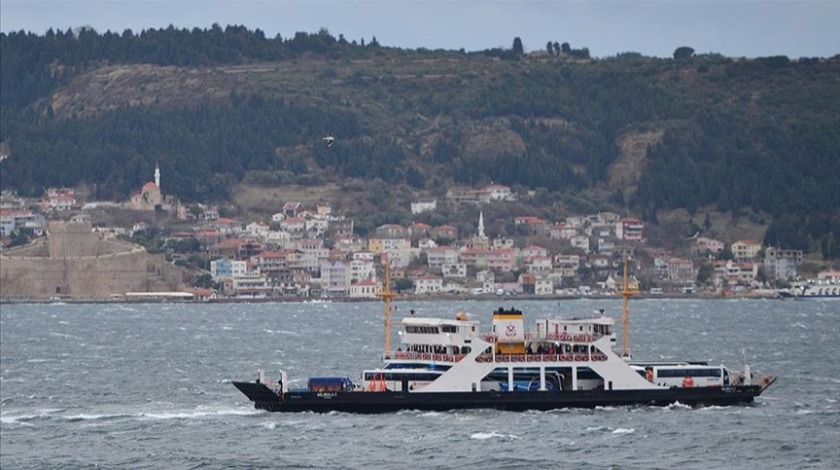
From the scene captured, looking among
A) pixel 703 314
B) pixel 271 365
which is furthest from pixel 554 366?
pixel 703 314

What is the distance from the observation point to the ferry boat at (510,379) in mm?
76000

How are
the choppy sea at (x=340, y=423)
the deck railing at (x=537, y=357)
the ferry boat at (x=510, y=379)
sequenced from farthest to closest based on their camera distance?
the deck railing at (x=537, y=357), the ferry boat at (x=510, y=379), the choppy sea at (x=340, y=423)

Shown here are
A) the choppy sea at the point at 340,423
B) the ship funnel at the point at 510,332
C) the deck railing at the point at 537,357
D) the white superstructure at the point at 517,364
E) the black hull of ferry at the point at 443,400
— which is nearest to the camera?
the choppy sea at the point at 340,423

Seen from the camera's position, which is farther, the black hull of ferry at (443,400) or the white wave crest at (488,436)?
the black hull of ferry at (443,400)

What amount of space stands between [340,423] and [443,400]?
4059mm

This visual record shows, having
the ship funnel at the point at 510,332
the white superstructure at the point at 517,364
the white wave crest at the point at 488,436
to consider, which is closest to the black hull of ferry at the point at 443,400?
the white superstructure at the point at 517,364

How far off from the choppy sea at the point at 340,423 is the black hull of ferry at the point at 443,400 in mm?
482

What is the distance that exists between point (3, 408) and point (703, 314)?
100407mm

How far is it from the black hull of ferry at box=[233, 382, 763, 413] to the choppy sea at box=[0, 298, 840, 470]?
19.0 inches

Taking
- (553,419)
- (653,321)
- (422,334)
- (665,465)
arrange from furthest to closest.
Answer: (653,321)
(422,334)
(553,419)
(665,465)

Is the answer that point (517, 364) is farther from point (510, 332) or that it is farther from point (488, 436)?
point (488, 436)

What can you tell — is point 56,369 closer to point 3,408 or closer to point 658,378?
point 3,408

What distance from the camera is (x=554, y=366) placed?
3031 inches

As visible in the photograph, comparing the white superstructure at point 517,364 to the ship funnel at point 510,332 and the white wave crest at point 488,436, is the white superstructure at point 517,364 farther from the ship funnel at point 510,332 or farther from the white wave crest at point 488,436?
the white wave crest at point 488,436
